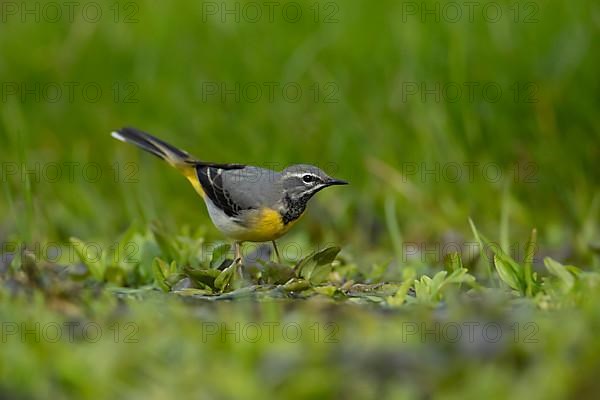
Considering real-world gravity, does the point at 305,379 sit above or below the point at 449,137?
above

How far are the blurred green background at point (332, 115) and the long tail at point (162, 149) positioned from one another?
407 millimetres

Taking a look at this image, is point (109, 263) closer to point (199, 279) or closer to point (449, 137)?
point (199, 279)

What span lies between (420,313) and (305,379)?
0.83 m

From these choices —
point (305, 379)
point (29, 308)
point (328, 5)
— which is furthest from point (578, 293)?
point (328, 5)

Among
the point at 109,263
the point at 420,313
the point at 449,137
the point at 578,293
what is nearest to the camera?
the point at 420,313

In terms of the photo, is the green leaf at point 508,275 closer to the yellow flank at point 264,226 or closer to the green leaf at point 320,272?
the green leaf at point 320,272

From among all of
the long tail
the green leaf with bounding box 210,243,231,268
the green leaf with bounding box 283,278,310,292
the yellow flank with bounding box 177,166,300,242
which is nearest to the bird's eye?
the yellow flank with bounding box 177,166,300,242

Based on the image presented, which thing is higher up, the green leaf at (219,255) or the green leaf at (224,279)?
the green leaf at (224,279)

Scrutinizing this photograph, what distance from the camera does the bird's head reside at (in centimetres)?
608

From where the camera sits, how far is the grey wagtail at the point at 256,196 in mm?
5910

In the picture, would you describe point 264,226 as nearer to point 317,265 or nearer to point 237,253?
point 237,253

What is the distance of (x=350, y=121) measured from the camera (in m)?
8.28

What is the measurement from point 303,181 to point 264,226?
412 millimetres

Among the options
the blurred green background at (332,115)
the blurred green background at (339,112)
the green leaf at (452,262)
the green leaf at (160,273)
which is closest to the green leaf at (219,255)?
the green leaf at (160,273)
